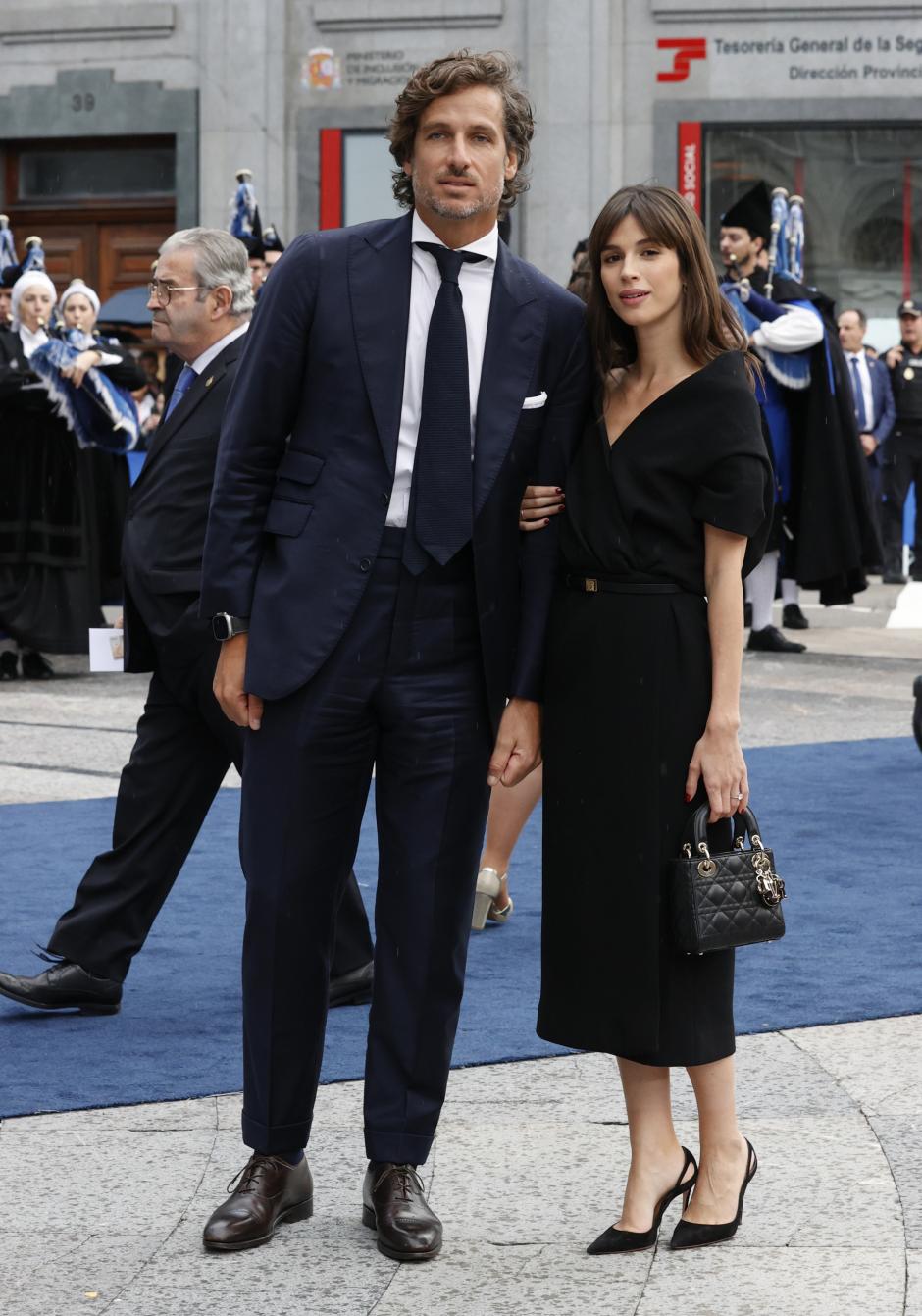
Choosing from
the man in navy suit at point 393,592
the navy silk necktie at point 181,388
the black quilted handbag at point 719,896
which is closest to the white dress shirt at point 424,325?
the man in navy suit at point 393,592

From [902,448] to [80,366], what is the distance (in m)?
8.86

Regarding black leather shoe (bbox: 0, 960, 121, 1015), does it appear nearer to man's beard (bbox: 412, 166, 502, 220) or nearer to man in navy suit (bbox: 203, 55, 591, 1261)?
man in navy suit (bbox: 203, 55, 591, 1261)

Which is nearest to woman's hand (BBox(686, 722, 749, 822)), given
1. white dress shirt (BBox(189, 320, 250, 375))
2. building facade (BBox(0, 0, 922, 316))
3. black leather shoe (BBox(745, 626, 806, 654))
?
white dress shirt (BBox(189, 320, 250, 375))

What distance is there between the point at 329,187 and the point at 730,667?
63.6ft

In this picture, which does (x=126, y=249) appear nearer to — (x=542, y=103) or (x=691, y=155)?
(x=542, y=103)

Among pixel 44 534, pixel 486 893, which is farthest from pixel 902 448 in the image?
Answer: pixel 486 893

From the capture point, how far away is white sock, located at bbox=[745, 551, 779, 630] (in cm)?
1221

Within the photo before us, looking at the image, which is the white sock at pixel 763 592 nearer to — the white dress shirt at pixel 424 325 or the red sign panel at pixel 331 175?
the white dress shirt at pixel 424 325

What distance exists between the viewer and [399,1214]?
3.62 meters

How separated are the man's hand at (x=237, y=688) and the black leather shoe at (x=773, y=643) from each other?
29.3 ft

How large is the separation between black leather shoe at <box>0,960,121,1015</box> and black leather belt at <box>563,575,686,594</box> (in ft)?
6.52

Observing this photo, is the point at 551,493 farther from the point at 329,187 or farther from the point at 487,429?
the point at 329,187

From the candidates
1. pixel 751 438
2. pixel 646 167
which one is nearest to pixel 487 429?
pixel 751 438

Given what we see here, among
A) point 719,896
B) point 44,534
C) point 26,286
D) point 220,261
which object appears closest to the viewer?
point 719,896
